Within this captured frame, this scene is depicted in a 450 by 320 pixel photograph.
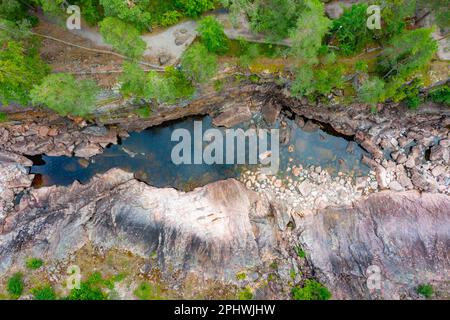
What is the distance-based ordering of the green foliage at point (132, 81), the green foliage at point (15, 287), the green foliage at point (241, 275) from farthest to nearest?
the green foliage at point (241, 275), the green foliage at point (15, 287), the green foliage at point (132, 81)

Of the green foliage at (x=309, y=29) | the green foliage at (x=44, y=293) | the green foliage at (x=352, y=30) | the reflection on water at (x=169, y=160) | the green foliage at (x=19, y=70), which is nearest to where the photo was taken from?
the green foliage at (x=309, y=29)

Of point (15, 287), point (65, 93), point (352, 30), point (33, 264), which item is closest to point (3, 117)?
point (65, 93)

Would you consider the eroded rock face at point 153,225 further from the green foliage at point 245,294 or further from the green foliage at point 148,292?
the green foliage at point 148,292

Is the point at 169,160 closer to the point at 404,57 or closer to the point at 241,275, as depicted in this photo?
the point at 241,275

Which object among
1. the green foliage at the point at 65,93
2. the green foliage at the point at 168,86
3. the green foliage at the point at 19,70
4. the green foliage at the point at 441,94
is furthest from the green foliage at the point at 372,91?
the green foliage at the point at 19,70

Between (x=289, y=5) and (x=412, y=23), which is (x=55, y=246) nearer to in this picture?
(x=289, y=5)

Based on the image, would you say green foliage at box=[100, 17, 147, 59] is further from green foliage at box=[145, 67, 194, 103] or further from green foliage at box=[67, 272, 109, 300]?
green foliage at box=[67, 272, 109, 300]
